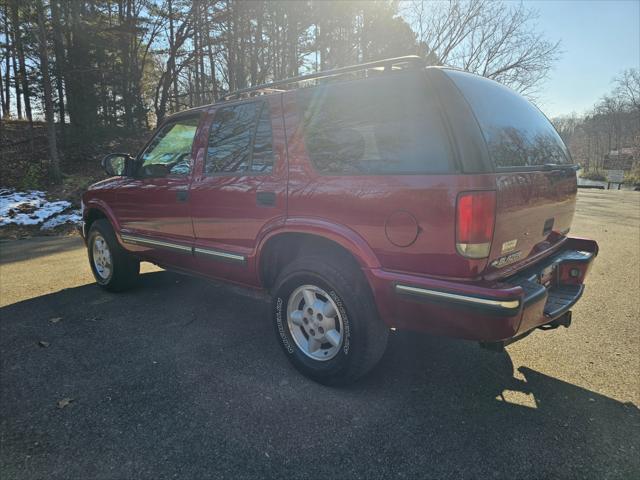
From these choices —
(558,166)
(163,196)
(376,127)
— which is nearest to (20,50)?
(163,196)

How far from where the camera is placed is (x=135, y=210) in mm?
4102

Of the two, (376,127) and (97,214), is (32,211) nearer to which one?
(97,214)

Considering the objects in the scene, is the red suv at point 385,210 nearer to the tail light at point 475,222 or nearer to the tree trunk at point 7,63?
the tail light at point 475,222

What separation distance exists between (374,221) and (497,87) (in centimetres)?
133

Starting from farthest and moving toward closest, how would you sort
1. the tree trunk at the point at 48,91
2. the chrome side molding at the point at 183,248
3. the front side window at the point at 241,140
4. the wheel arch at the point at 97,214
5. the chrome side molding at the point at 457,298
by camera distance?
1. the tree trunk at the point at 48,91
2. the wheel arch at the point at 97,214
3. the chrome side molding at the point at 183,248
4. the front side window at the point at 241,140
5. the chrome side molding at the point at 457,298

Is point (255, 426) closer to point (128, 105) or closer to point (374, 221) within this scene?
point (374, 221)

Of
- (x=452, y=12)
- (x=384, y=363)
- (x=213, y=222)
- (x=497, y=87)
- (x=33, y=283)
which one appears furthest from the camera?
(x=452, y=12)

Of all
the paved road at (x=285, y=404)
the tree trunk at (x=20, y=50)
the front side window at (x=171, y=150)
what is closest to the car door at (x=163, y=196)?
the front side window at (x=171, y=150)

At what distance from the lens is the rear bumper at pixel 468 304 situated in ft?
6.59

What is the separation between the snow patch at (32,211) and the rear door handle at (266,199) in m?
8.25

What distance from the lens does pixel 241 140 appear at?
10.3 feet

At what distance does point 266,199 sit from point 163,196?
4.59 feet

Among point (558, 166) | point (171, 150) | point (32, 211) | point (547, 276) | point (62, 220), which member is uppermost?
point (171, 150)

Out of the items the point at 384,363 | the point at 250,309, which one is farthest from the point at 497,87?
the point at 250,309
